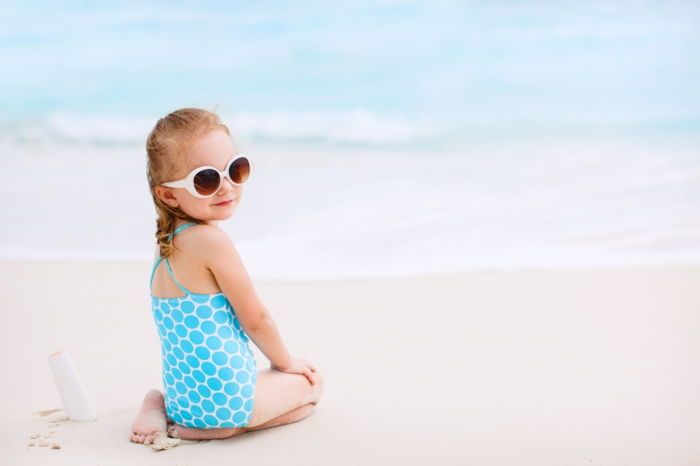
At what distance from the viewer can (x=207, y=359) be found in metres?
2.41

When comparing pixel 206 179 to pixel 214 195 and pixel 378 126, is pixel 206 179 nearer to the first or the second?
pixel 214 195

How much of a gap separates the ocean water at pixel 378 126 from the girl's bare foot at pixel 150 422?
213 centimetres

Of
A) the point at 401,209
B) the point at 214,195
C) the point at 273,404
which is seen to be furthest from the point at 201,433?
the point at 401,209

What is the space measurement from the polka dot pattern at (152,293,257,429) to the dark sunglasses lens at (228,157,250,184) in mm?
348

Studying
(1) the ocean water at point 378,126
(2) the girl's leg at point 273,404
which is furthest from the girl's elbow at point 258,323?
(1) the ocean water at point 378,126

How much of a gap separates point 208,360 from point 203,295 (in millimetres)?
192

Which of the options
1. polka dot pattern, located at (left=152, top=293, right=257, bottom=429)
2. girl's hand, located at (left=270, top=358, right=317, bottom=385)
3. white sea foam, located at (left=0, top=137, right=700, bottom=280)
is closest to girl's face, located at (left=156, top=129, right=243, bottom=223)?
polka dot pattern, located at (left=152, top=293, right=257, bottom=429)

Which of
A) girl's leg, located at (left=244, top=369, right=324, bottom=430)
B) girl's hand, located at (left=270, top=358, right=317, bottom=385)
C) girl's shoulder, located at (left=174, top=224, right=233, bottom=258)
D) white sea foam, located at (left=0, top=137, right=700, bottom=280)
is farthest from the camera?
white sea foam, located at (left=0, top=137, right=700, bottom=280)

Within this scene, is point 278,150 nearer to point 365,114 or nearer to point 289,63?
point 365,114

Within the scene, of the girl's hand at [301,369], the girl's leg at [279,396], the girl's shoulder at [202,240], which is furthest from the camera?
the girl's hand at [301,369]

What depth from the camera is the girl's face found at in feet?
7.86

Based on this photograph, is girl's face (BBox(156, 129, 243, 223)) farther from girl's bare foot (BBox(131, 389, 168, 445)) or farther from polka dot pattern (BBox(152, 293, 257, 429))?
girl's bare foot (BBox(131, 389, 168, 445))

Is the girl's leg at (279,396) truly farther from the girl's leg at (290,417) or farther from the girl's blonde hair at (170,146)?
the girl's blonde hair at (170,146)

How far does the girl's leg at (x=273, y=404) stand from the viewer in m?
2.48
